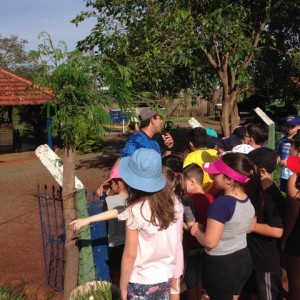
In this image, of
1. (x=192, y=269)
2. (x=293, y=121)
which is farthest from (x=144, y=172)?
(x=293, y=121)

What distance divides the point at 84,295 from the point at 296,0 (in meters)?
9.17

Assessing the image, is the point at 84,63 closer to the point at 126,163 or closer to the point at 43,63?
the point at 43,63

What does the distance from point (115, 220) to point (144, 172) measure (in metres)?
1.03

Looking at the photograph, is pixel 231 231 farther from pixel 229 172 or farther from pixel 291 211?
pixel 291 211

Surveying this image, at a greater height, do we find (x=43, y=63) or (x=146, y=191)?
(x=43, y=63)

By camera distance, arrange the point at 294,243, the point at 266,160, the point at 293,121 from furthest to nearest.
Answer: the point at 293,121, the point at 266,160, the point at 294,243

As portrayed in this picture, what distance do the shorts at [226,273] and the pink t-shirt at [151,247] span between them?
39 centimetres

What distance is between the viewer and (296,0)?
33.8 feet

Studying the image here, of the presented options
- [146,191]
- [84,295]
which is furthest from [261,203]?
[84,295]

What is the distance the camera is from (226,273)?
9.73ft

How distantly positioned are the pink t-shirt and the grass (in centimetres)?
186

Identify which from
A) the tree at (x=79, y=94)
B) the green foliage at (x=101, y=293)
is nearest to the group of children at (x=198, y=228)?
the green foliage at (x=101, y=293)

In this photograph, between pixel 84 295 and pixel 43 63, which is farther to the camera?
pixel 84 295

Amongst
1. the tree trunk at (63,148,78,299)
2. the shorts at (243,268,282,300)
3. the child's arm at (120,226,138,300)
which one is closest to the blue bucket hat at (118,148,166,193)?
the child's arm at (120,226,138,300)
